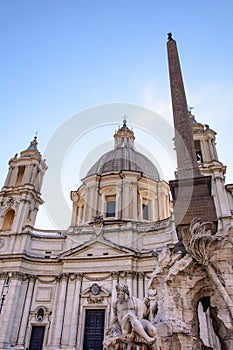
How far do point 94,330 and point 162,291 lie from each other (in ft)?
53.0

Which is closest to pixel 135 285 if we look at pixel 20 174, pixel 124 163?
pixel 124 163

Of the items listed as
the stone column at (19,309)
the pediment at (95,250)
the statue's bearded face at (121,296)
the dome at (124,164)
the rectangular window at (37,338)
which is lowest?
the statue's bearded face at (121,296)

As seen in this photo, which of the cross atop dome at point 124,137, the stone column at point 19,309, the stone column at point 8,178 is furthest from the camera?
the cross atop dome at point 124,137

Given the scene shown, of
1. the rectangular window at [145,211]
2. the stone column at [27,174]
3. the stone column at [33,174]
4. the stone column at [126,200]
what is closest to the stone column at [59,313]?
the stone column at [126,200]

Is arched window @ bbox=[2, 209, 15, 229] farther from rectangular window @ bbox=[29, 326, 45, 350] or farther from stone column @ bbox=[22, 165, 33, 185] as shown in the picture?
rectangular window @ bbox=[29, 326, 45, 350]

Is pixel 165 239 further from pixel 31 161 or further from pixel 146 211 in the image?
pixel 31 161

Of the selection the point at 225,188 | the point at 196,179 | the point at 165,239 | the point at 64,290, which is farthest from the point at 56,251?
the point at 196,179

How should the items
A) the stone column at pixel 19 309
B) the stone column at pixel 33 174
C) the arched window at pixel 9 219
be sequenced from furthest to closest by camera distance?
1. the stone column at pixel 33 174
2. the arched window at pixel 9 219
3. the stone column at pixel 19 309

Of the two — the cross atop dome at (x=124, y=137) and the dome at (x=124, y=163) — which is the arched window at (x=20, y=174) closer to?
the dome at (x=124, y=163)

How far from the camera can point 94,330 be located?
21.6 meters

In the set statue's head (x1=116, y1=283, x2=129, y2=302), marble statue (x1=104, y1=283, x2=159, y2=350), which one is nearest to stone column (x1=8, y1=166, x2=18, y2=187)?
statue's head (x1=116, y1=283, x2=129, y2=302)

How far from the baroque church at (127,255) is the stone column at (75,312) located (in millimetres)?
69

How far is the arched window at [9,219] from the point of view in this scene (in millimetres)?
28594

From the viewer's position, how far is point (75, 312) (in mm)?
21938
